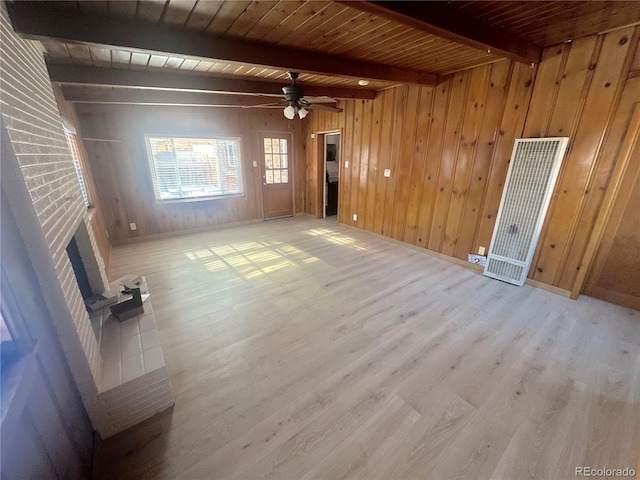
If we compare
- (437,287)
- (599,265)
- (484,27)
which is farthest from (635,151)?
(437,287)

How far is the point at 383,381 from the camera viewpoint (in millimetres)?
1705

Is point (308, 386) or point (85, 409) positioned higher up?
point (85, 409)

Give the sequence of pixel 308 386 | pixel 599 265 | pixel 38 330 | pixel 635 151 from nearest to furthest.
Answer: pixel 38 330 → pixel 308 386 → pixel 635 151 → pixel 599 265

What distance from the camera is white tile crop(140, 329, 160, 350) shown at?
5.22ft

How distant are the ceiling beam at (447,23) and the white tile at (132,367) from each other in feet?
7.69

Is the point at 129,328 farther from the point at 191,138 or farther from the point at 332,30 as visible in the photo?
the point at 191,138

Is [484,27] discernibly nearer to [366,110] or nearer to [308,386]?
[366,110]

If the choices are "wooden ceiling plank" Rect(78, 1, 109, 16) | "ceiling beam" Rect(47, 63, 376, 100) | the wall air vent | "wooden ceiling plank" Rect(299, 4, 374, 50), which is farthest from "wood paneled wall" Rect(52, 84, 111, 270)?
the wall air vent

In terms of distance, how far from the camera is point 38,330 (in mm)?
1014

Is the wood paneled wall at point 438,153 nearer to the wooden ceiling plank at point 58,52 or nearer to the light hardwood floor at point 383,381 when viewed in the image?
the light hardwood floor at point 383,381

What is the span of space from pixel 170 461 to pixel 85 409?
0.51 m

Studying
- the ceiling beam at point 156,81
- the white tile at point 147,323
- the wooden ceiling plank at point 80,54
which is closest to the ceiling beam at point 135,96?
the ceiling beam at point 156,81

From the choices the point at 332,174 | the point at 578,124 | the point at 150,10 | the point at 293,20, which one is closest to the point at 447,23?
the point at 293,20

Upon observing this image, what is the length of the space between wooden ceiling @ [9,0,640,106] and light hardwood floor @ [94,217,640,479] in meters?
2.25
